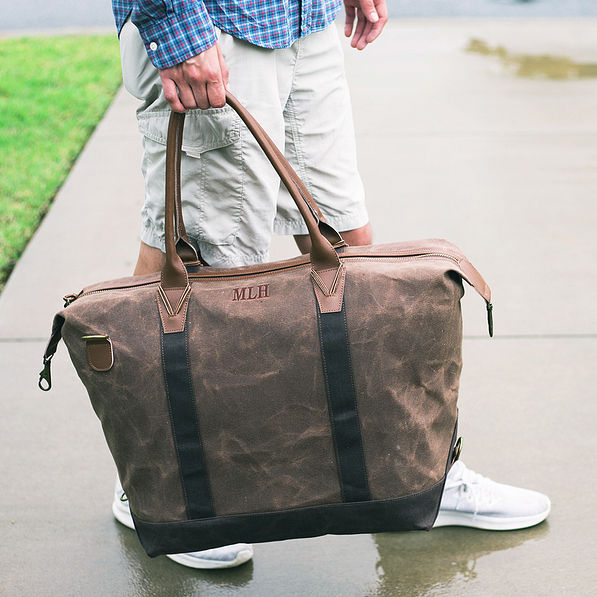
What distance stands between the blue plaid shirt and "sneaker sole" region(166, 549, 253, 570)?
3.57ft

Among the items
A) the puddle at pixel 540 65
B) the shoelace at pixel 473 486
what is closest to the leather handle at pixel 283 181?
the shoelace at pixel 473 486

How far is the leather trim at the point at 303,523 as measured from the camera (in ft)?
5.40

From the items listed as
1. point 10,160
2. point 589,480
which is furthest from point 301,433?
point 10,160

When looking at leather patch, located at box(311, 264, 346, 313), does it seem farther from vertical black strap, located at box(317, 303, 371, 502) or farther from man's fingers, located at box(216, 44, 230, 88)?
man's fingers, located at box(216, 44, 230, 88)

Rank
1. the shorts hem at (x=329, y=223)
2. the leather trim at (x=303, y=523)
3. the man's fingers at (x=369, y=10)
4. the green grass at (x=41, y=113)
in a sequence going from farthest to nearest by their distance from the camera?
the green grass at (x=41, y=113) < the man's fingers at (x=369, y=10) < the shorts hem at (x=329, y=223) < the leather trim at (x=303, y=523)

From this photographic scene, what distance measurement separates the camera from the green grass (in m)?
3.92

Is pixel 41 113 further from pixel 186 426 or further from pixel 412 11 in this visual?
pixel 412 11

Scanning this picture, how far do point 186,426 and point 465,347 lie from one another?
4.74ft

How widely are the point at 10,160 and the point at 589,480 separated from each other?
342 cm

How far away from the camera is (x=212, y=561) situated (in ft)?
6.36

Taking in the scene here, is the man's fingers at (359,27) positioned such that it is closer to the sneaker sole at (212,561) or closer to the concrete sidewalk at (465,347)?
the concrete sidewalk at (465,347)

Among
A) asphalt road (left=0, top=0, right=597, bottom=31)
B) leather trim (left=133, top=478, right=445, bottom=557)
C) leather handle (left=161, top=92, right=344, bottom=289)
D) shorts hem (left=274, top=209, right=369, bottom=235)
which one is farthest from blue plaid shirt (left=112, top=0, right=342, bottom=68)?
asphalt road (left=0, top=0, right=597, bottom=31)

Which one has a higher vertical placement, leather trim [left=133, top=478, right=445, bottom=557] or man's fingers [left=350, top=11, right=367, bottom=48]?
man's fingers [left=350, top=11, right=367, bottom=48]

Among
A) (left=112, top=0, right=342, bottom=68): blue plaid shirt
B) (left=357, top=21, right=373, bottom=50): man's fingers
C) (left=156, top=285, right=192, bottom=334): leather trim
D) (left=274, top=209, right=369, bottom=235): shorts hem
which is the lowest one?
(left=274, top=209, right=369, bottom=235): shorts hem
